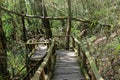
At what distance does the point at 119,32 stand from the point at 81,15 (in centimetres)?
1061

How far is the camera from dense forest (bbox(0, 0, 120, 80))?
10.0 m

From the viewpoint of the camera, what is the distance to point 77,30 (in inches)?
894

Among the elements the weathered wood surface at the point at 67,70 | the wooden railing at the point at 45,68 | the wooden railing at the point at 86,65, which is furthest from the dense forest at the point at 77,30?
the wooden railing at the point at 45,68

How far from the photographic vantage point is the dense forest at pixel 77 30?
10.0 meters

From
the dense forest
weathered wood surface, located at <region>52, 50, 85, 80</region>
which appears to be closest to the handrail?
weathered wood surface, located at <region>52, 50, 85, 80</region>

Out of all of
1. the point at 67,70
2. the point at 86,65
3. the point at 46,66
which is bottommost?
the point at 67,70

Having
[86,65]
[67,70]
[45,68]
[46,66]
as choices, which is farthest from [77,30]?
[46,66]

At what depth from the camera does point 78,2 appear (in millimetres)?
22000

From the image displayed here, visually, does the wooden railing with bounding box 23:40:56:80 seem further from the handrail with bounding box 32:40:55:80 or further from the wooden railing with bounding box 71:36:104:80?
the wooden railing with bounding box 71:36:104:80

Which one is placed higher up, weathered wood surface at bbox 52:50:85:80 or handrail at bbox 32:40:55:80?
handrail at bbox 32:40:55:80

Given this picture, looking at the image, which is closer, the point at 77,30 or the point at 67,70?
the point at 67,70

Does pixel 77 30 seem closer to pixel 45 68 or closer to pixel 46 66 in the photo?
pixel 45 68

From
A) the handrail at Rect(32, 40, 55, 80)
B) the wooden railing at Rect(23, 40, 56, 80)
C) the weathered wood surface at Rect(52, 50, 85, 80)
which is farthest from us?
the weathered wood surface at Rect(52, 50, 85, 80)

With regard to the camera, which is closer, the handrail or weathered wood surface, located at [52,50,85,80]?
the handrail
